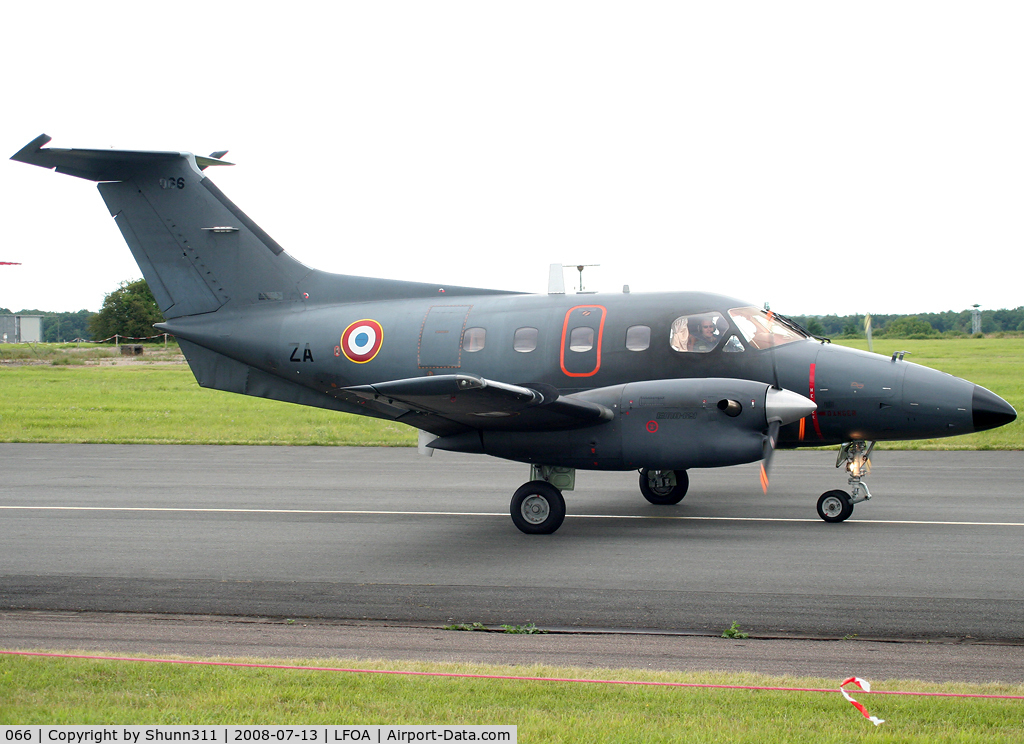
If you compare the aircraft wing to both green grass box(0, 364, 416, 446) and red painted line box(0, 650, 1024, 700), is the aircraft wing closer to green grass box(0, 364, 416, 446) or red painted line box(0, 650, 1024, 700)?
red painted line box(0, 650, 1024, 700)

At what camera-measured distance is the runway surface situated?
27.0 ft

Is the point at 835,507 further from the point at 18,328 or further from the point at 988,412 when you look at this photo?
the point at 18,328

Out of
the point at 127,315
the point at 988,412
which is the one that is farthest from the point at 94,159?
the point at 127,315

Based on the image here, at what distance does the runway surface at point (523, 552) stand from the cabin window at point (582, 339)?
2.55 metres

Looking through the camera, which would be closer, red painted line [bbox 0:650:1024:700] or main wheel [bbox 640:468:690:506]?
red painted line [bbox 0:650:1024:700]

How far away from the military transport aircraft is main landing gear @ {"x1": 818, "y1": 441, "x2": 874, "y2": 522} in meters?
0.03

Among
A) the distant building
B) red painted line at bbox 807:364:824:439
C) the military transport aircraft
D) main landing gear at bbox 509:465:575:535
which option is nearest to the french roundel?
the military transport aircraft

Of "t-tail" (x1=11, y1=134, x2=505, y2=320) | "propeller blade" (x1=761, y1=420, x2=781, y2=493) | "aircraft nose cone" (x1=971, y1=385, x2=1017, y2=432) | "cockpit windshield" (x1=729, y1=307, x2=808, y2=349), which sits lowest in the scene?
"propeller blade" (x1=761, y1=420, x2=781, y2=493)

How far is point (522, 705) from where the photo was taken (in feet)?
18.6

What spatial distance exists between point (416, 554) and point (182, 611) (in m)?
3.10

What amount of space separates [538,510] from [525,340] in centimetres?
260

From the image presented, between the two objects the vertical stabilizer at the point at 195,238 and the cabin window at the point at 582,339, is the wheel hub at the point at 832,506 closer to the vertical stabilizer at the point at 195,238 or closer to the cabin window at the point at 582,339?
the cabin window at the point at 582,339

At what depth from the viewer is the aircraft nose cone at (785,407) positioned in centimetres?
1091

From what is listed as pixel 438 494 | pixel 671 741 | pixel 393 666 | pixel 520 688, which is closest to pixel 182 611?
pixel 393 666
